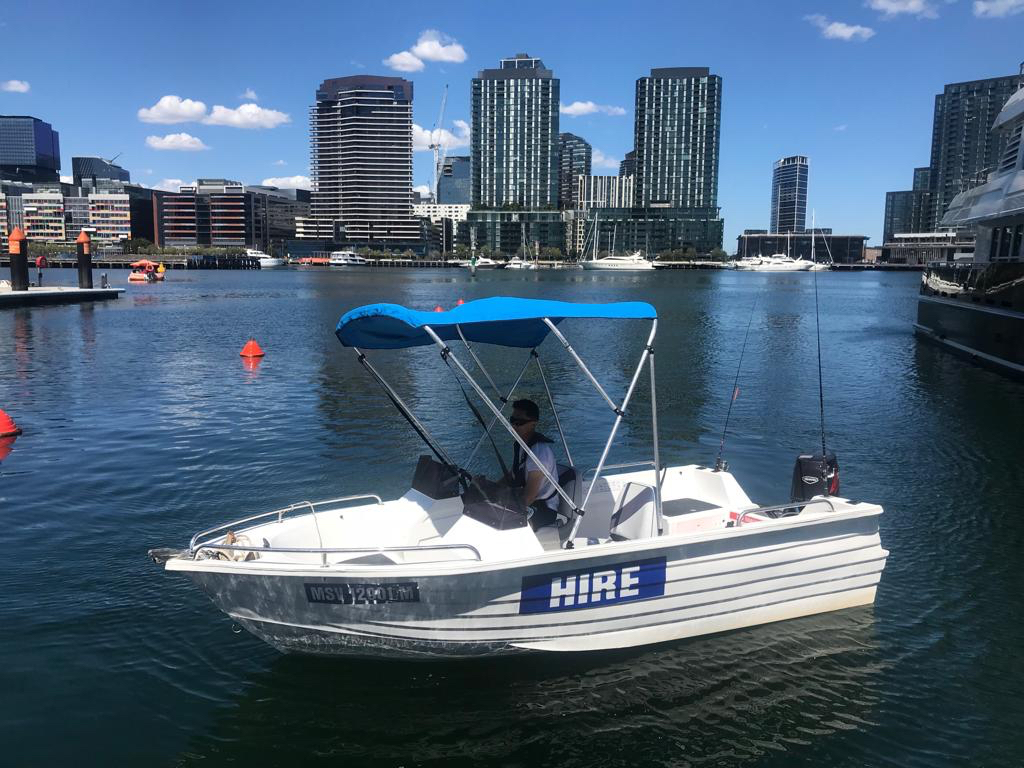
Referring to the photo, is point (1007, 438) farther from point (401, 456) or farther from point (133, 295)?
point (133, 295)

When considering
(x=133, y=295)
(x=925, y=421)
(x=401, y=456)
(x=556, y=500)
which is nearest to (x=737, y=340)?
(x=925, y=421)

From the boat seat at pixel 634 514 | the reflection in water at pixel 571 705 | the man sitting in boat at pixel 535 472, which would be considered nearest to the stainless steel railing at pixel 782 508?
the boat seat at pixel 634 514

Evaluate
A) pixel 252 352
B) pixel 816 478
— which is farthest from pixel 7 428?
pixel 816 478

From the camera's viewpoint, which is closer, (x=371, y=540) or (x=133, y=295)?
(x=371, y=540)

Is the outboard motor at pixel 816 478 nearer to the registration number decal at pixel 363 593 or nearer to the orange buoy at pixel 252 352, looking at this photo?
the registration number decal at pixel 363 593

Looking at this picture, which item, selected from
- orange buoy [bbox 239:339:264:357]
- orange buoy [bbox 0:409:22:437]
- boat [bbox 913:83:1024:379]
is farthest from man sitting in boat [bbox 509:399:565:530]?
orange buoy [bbox 239:339:264:357]

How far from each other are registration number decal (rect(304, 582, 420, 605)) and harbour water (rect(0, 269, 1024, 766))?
3.57ft

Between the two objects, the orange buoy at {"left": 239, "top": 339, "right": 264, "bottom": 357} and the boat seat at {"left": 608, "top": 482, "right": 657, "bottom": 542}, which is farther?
the orange buoy at {"left": 239, "top": 339, "right": 264, "bottom": 357}

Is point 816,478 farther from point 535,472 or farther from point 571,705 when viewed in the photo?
point 571,705

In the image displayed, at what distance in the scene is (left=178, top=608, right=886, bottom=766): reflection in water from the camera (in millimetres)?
6410

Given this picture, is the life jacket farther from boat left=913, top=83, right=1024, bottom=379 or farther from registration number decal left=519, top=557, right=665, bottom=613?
boat left=913, top=83, right=1024, bottom=379

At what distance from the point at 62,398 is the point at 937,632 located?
22.7 metres

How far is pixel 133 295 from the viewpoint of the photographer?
76062 millimetres

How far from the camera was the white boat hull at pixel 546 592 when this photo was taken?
673cm
